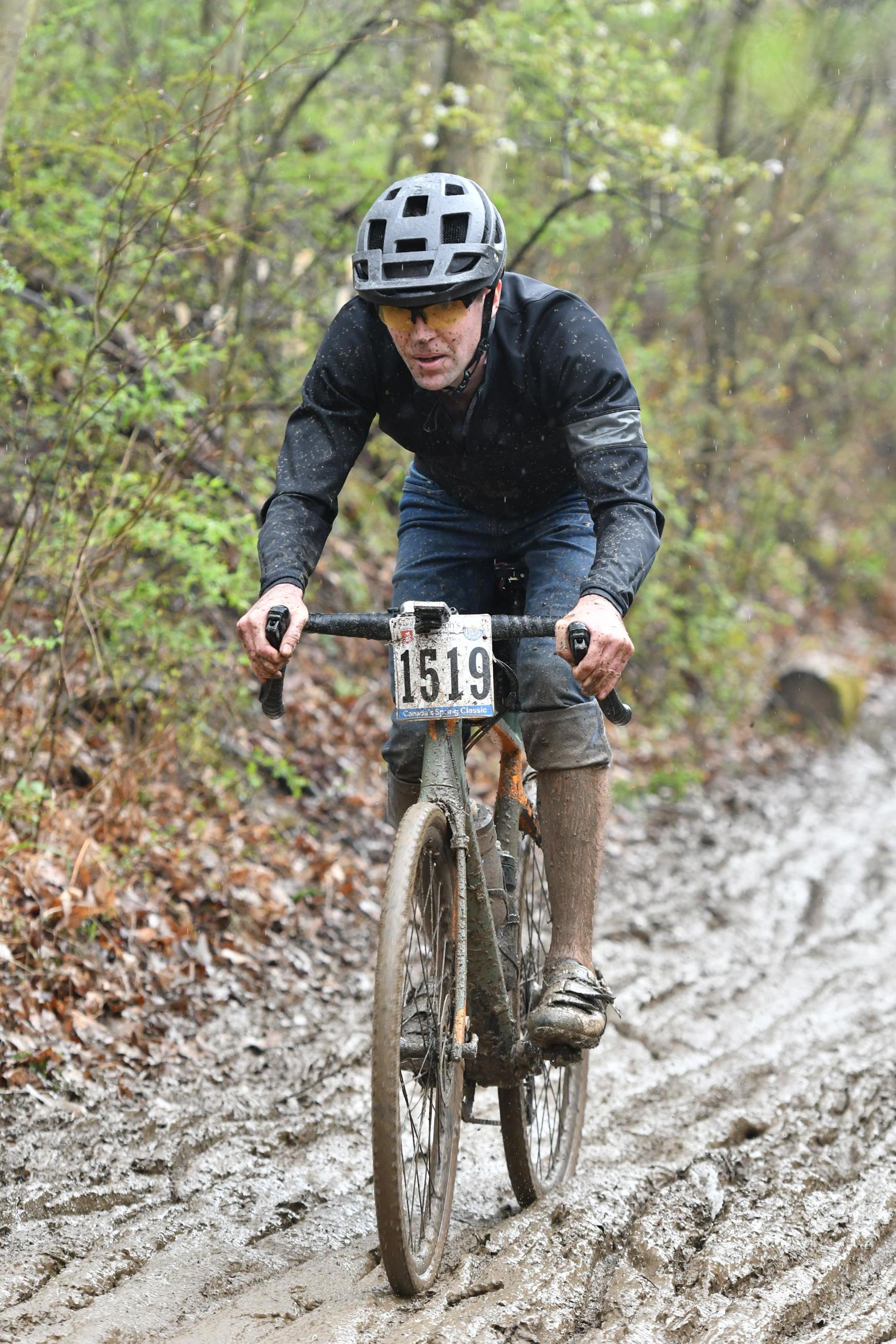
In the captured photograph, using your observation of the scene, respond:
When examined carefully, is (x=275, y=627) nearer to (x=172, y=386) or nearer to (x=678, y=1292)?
(x=678, y=1292)

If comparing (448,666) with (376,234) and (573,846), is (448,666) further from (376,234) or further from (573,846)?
(376,234)

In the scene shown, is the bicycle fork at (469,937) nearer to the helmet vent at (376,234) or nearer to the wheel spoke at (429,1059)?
the wheel spoke at (429,1059)

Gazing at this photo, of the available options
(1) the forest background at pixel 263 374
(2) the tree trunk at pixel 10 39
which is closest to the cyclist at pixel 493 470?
(1) the forest background at pixel 263 374

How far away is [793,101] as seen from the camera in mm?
14344

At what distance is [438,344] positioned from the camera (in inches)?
129

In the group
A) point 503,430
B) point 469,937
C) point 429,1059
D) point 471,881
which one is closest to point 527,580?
point 503,430

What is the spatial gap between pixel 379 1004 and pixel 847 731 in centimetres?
1025

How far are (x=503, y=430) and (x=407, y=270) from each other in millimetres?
557

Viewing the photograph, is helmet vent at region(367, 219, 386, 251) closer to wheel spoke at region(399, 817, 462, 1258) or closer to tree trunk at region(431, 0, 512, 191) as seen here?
wheel spoke at region(399, 817, 462, 1258)

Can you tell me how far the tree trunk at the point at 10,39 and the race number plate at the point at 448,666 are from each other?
296 centimetres

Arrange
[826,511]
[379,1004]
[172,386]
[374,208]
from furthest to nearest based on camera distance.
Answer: [826,511]
[172,386]
[374,208]
[379,1004]

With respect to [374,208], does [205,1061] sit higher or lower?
lower

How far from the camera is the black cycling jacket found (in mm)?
3291

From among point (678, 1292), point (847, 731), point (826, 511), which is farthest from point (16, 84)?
point (826, 511)
